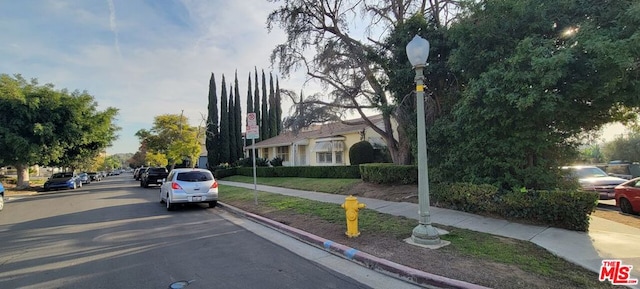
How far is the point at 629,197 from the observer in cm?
1010

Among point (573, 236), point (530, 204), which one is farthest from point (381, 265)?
point (530, 204)

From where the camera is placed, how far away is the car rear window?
38.8ft

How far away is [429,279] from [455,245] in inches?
68.7

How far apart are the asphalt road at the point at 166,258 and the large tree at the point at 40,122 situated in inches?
706

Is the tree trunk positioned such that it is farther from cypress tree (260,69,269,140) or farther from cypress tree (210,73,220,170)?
cypress tree (260,69,269,140)

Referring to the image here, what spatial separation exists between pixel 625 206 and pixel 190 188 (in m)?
14.9

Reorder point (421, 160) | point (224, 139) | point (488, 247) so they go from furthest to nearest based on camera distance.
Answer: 1. point (224, 139)
2. point (421, 160)
3. point (488, 247)

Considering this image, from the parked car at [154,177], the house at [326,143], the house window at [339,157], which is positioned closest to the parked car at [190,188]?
the house at [326,143]

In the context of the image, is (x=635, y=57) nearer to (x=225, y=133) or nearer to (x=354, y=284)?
(x=354, y=284)

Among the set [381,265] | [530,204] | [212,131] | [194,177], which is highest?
[212,131]

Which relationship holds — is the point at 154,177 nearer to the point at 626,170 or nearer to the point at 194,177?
the point at 194,177

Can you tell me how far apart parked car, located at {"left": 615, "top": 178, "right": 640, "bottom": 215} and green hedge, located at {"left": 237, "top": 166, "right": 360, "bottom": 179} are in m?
11.1

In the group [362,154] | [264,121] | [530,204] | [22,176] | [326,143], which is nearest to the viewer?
[530,204]

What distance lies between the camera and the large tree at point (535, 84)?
6.16 meters
